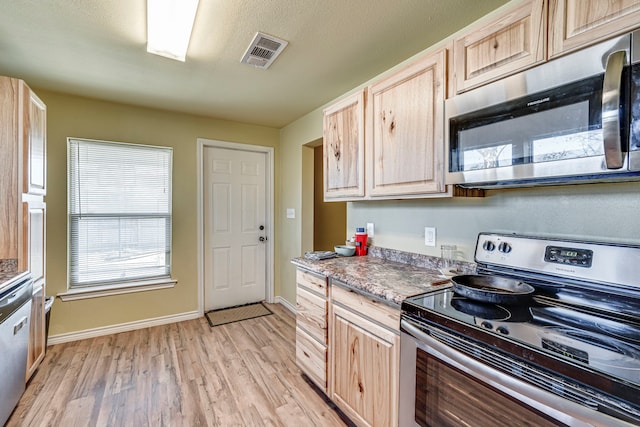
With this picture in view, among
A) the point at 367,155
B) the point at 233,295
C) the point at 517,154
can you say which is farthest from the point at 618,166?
the point at 233,295

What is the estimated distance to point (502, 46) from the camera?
127cm

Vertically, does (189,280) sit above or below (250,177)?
below

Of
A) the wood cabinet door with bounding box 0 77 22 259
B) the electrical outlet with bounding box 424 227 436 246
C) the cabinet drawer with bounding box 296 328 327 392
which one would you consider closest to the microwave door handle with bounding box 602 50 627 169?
the electrical outlet with bounding box 424 227 436 246

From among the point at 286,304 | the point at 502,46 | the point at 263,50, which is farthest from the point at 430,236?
the point at 286,304

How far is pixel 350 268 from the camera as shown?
1870mm

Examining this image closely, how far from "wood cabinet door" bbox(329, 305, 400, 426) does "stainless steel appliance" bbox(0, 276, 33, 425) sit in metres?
1.81

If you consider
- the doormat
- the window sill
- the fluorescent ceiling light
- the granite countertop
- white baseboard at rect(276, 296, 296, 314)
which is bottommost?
the doormat

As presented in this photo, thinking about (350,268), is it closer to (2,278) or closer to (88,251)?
(2,278)

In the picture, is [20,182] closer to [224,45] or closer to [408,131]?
[224,45]

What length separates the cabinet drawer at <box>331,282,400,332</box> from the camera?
136 centimetres

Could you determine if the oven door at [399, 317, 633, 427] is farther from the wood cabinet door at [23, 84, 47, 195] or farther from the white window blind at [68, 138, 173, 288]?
the white window blind at [68, 138, 173, 288]

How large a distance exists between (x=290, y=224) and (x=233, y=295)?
1178 millimetres

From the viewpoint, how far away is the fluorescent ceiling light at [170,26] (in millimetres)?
1550

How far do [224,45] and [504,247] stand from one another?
Result: 2.08m
